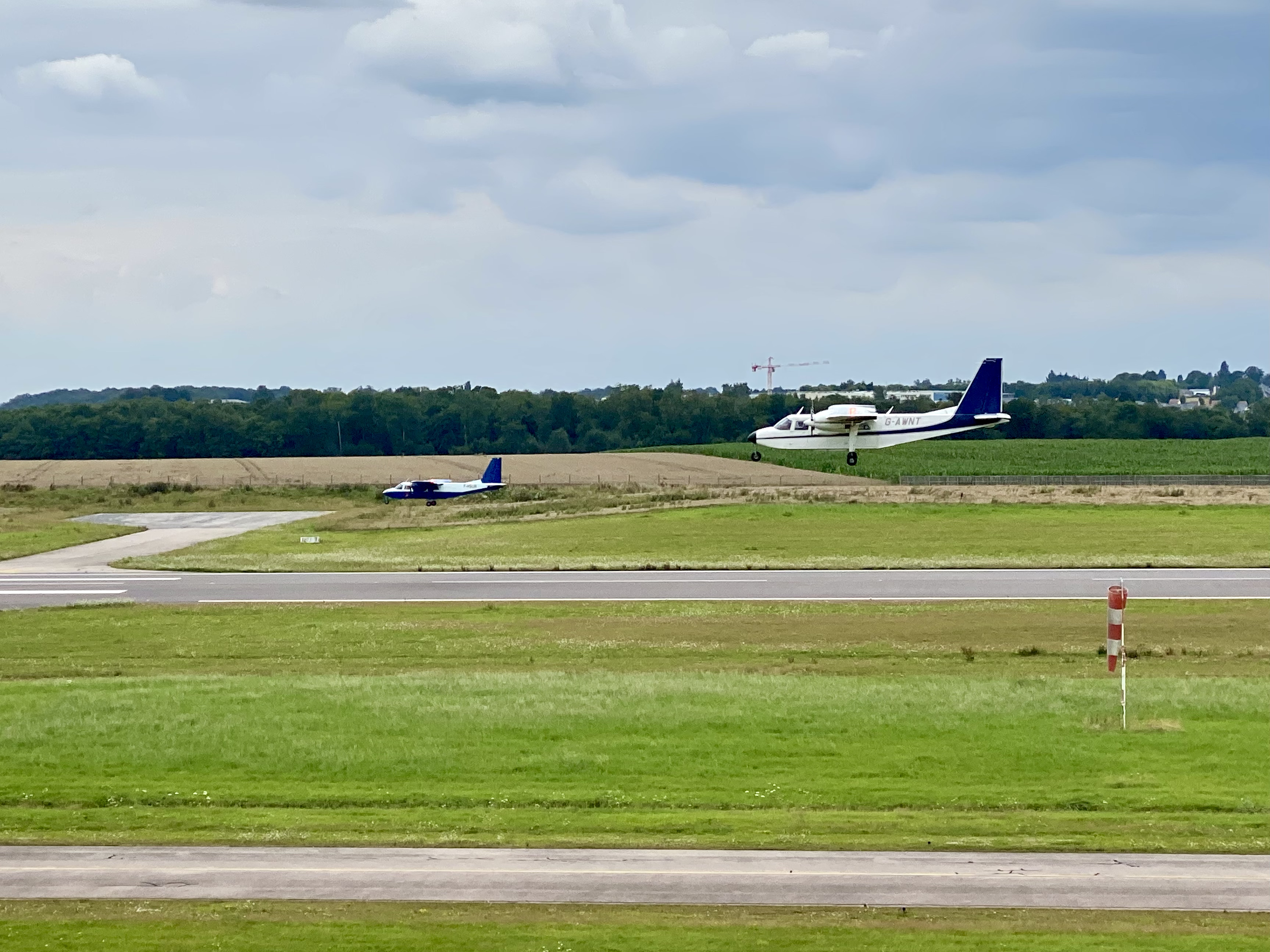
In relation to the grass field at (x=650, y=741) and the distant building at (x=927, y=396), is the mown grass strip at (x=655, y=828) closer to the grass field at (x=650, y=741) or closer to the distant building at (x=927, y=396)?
the grass field at (x=650, y=741)

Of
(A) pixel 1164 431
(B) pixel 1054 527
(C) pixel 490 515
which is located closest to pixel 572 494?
(C) pixel 490 515

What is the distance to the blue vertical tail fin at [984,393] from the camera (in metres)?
67.0

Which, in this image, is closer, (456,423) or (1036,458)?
(1036,458)

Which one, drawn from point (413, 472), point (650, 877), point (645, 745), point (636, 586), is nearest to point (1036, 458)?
point (413, 472)

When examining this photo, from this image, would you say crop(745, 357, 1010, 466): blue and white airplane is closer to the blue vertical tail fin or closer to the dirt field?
the blue vertical tail fin

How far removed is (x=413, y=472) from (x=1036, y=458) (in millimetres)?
51381

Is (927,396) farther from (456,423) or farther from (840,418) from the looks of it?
(456,423)

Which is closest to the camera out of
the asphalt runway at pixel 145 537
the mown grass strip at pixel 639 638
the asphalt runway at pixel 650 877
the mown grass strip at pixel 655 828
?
the asphalt runway at pixel 650 877

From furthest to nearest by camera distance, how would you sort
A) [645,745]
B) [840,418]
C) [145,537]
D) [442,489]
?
1. [442,489]
2. [840,418]
3. [145,537]
4. [645,745]

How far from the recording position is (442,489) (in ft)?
271

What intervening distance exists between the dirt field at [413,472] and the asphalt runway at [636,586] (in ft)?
132

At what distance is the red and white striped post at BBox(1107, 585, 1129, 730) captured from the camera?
67.7 ft

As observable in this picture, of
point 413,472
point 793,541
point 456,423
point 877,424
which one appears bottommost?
point 793,541

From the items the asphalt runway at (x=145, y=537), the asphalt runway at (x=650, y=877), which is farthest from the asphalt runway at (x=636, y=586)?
the asphalt runway at (x=650, y=877)
